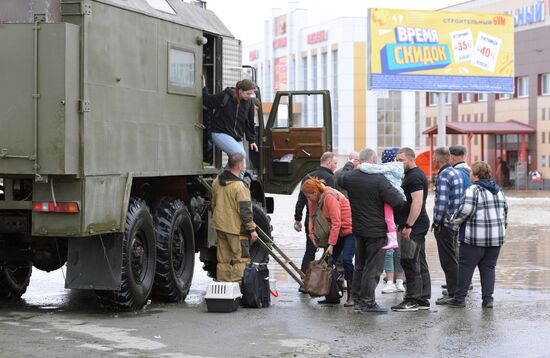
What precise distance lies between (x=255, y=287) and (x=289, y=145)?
4.46m

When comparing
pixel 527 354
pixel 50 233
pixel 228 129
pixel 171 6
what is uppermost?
pixel 171 6

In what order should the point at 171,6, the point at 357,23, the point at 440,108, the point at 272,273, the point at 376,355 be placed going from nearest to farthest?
the point at 376,355 < the point at 171,6 < the point at 272,273 < the point at 440,108 < the point at 357,23

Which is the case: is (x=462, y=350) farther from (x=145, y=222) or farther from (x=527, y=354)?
(x=145, y=222)

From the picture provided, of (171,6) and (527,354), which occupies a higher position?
(171,6)

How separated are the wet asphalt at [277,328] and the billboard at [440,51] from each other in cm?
3717

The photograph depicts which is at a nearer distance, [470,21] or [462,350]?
[462,350]

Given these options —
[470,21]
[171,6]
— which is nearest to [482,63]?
[470,21]

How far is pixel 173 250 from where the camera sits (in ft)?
40.8

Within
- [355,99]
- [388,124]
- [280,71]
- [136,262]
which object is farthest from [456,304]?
[280,71]

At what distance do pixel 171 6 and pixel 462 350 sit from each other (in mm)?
5122

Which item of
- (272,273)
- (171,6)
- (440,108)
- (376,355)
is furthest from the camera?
(440,108)

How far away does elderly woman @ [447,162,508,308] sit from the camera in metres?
12.2

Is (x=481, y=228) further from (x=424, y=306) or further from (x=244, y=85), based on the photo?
(x=244, y=85)

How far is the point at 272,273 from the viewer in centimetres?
1612
